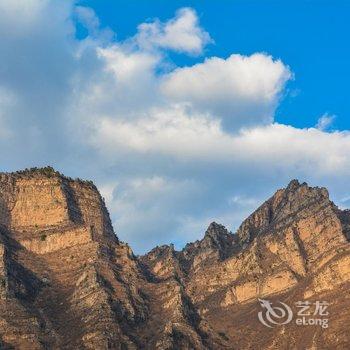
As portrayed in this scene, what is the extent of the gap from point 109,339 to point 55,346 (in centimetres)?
1417

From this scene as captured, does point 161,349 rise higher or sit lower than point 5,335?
lower

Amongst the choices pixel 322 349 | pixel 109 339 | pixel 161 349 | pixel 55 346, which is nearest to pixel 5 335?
pixel 55 346

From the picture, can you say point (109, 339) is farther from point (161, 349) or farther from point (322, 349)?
point (322, 349)

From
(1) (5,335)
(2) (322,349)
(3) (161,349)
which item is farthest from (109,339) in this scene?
(2) (322,349)

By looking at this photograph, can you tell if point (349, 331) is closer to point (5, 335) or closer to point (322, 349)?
point (322, 349)

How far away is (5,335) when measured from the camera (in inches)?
7653

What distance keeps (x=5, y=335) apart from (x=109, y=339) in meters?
26.8

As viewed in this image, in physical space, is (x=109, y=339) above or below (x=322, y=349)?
above

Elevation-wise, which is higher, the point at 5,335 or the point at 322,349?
the point at 5,335

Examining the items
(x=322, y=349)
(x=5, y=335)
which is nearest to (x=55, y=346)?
(x=5, y=335)

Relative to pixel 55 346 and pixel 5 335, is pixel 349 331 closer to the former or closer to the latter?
pixel 55 346

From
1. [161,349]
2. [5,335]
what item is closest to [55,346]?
[5,335]

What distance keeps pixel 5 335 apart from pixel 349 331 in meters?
89.9

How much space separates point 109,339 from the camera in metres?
196
